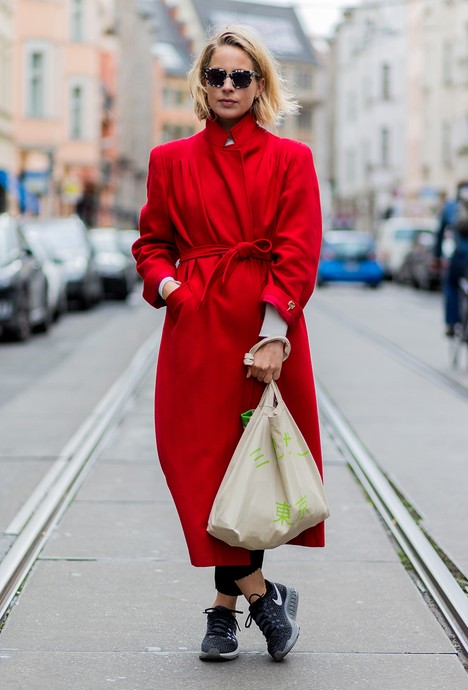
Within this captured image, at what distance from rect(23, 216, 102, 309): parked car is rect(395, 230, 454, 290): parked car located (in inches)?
351

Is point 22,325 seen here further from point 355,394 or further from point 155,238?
point 155,238

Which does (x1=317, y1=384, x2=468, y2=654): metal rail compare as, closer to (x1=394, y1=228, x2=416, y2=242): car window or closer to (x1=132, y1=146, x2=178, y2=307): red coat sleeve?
(x1=132, y1=146, x2=178, y2=307): red coat sleeve

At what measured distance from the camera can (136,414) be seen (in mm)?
10914

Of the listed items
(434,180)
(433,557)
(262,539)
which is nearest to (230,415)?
(262,539)

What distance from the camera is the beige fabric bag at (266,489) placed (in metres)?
4.18

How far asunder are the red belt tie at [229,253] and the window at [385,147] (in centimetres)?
7585

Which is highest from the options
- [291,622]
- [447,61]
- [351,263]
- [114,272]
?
[447,61]

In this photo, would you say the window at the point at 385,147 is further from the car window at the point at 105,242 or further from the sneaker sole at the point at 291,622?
the sneaker sole at the point at 291,622

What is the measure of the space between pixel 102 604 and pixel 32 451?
3823 mm

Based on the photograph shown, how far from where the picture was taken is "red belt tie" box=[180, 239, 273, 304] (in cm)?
428

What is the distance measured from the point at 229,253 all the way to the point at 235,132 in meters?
0.37

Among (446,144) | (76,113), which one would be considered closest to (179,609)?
(76,113)

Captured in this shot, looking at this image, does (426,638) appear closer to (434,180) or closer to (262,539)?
(262,539)

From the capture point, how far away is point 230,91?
4328 mm
